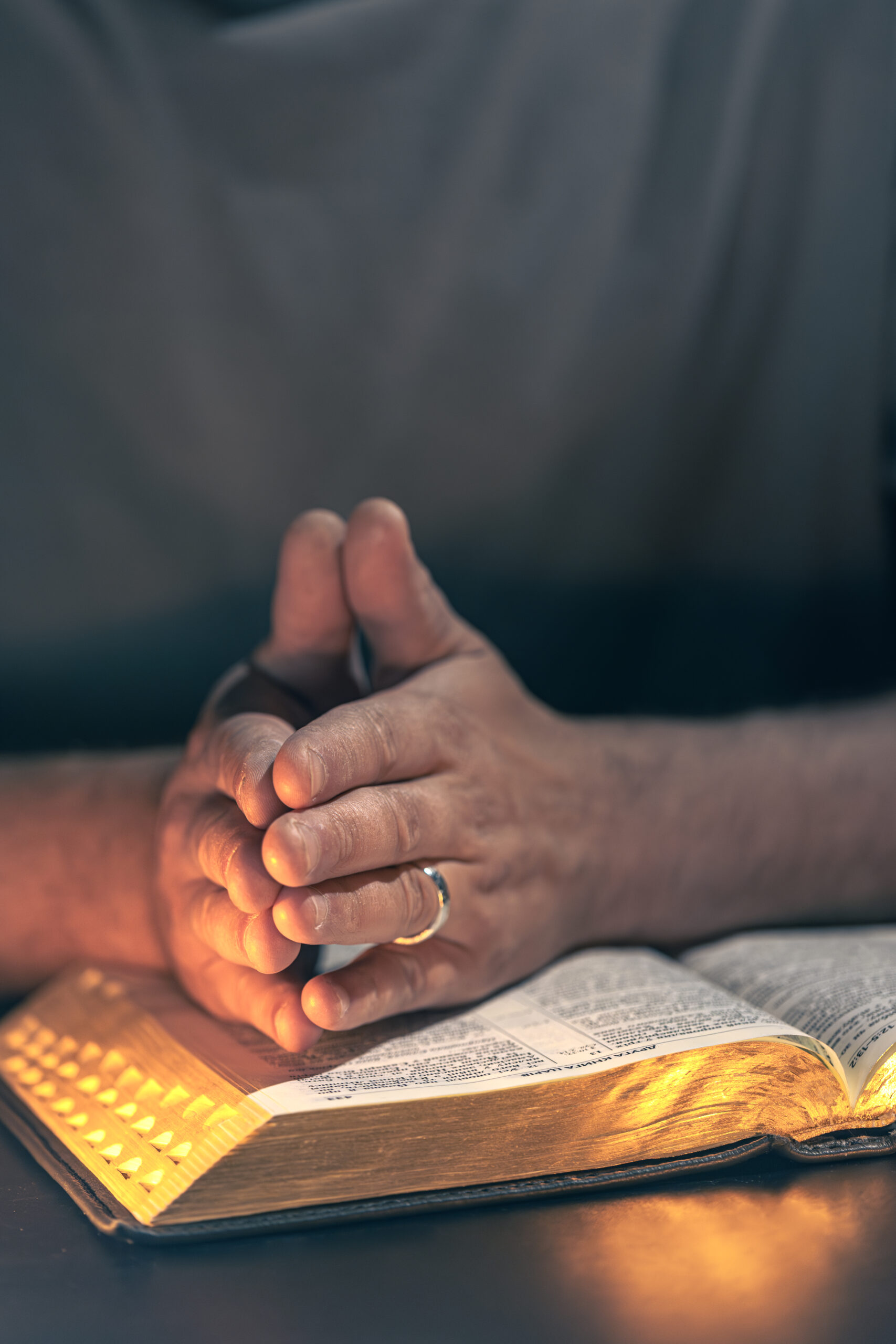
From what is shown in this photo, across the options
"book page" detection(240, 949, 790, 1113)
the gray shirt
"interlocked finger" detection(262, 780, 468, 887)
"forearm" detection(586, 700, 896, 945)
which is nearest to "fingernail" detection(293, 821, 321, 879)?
"interlocked finger" detection(262, 780, 468, 887)

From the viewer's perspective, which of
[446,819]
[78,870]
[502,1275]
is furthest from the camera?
[78,870]

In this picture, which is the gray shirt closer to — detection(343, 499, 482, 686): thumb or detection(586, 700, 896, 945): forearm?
detection(586, 700, 896, 945): forearm

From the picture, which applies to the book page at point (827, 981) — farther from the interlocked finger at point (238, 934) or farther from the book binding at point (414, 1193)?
the interlocked finger at point (238, 934)

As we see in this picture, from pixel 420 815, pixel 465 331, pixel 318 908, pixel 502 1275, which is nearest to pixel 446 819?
pixel 420 815

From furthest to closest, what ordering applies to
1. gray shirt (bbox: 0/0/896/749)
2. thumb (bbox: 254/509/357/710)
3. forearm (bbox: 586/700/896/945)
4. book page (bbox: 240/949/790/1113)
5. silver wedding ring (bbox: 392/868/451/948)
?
gray shirt (bbox: 0/0/896/749)
forearm (bbox: 586/700/896/945)
thumb (bbox: 254/509/357/710)
silver wedding ring (bbox: 392/868/451/948)
book page (bbox: 240/949/790/1113)

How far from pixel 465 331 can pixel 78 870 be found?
28.7 inches

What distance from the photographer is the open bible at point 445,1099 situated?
1.47ft

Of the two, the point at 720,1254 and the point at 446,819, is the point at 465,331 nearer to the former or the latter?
the point at 446,819

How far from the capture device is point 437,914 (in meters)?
0.59

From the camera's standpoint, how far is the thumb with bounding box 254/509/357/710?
692mm

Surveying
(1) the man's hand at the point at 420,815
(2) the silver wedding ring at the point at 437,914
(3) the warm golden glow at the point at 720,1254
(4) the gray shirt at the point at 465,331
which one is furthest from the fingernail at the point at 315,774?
(4) the gray shirt at the point at 465,331

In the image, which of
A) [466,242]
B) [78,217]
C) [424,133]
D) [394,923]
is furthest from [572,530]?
[394,923]

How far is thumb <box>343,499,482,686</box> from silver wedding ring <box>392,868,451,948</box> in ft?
0.60

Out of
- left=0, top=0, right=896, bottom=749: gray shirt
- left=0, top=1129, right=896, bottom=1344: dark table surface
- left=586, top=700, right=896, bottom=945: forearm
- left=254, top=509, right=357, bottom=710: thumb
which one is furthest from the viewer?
left=0, top=0, right=896, bottom=749: gray shirt
